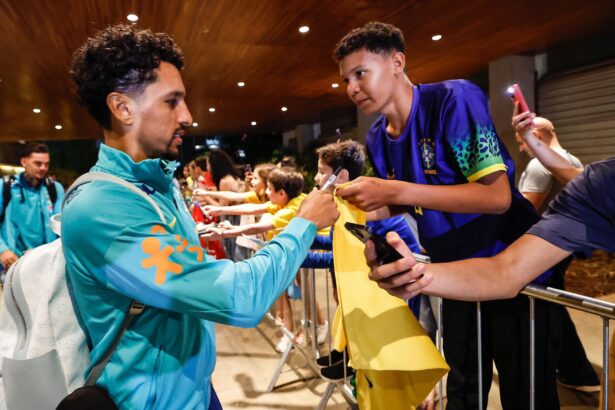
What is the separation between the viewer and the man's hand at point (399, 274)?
1298mm

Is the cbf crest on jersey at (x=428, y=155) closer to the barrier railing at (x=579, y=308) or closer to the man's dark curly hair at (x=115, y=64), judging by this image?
the barrier railing at (x=579, y=308)

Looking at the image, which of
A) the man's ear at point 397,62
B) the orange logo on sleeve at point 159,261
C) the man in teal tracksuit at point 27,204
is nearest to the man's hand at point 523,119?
the man's ear at point 397,62

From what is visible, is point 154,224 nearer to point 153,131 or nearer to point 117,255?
point 117,255

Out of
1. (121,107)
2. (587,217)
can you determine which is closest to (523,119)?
(587,217)

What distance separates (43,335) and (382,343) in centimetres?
116

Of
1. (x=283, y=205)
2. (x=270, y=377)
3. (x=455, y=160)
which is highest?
(x=455, y=160)

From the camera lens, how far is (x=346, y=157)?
3.24 metres

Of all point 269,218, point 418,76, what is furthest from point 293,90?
point 269,218

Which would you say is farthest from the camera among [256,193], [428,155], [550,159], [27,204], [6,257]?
[256,193]

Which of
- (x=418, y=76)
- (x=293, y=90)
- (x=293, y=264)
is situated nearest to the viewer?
(x=293, y=264)

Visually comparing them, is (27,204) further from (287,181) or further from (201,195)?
(287,181)

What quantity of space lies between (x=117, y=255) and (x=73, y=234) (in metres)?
0.14

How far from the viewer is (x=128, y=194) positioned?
3.89 feet

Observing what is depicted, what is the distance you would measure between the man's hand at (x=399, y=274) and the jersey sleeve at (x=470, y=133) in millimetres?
530
